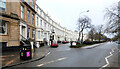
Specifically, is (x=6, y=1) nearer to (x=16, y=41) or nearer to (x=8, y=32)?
(x=8, y=32)

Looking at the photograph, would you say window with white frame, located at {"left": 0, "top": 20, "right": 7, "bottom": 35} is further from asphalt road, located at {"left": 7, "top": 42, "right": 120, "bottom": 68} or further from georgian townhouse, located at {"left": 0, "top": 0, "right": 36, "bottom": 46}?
asphalt road, located at {"left": 7, "top": 42, "right": 120, "bottom": 68}

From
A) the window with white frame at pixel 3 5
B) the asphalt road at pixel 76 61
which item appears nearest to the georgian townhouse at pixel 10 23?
the window with white frame at pixel 3 5

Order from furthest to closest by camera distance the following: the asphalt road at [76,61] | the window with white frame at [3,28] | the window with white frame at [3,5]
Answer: the window with white frame at [3,5]
the window with white frame at [3,28]
the asphalt road at [76,61]

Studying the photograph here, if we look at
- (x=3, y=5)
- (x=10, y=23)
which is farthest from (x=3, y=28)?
(x=3, y=5)

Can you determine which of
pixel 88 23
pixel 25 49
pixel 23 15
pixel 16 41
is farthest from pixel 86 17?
pixel 25 49

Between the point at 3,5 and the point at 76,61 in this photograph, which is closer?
the point at 76,61

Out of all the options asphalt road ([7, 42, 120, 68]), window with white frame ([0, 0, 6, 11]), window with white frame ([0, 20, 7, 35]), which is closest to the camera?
asphalt road ([7, 42, 120, 68])

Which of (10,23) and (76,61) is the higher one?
(10,23)

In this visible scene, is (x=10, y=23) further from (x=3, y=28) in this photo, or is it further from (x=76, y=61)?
(x=76, y=61)

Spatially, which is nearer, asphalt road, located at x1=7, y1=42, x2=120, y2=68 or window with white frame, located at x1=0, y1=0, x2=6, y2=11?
asphalt road, located at x1=7, y1=42, x2=120, y2=68

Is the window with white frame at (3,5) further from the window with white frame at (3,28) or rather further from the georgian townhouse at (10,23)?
the window with white frame at (3,28)

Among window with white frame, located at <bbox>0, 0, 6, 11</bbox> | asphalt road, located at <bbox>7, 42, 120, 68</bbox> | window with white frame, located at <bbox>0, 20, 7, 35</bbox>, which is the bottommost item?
asphalt road, located at <bbox>7, 42, 120, 68</bbox>

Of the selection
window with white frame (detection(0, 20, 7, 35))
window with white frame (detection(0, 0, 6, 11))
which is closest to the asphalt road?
window with white frame (detection(0, 20, 7, 35))

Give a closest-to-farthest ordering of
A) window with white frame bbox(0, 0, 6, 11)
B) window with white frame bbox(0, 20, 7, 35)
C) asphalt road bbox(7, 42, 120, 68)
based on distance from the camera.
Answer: asphalt road bbox(7, 42, 120, 68) < window with white frame bbox(0, 20, 7, 35) < window with white frame bbox(0, 0, 6, 11)
